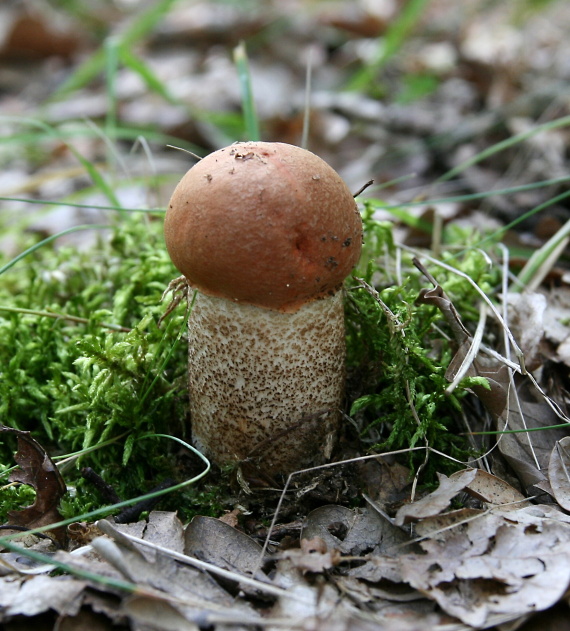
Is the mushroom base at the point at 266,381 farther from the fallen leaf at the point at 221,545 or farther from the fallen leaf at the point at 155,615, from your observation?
the fallen leaf at the point at 155,615

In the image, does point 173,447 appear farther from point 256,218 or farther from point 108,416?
point 256,218

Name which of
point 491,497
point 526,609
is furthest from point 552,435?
point 526,609

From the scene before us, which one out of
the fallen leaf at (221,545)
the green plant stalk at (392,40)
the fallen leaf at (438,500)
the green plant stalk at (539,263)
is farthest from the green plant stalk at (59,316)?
the green plant stalk at (392,40)

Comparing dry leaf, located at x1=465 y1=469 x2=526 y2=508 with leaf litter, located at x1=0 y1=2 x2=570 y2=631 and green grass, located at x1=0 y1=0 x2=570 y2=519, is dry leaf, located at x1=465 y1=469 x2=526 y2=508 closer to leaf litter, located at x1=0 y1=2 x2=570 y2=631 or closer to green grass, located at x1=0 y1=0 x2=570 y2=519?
leaf litter, located at x1=0 y1=2 x2=570 y2=631

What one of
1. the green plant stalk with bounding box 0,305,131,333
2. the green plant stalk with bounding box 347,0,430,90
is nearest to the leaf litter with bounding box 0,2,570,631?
the green plant stalk with bounding box 0,305,131,333

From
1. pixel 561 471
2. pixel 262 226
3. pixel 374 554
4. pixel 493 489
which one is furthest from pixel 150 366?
pixel 561 471

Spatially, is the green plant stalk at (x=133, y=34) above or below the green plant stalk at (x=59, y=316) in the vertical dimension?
above
